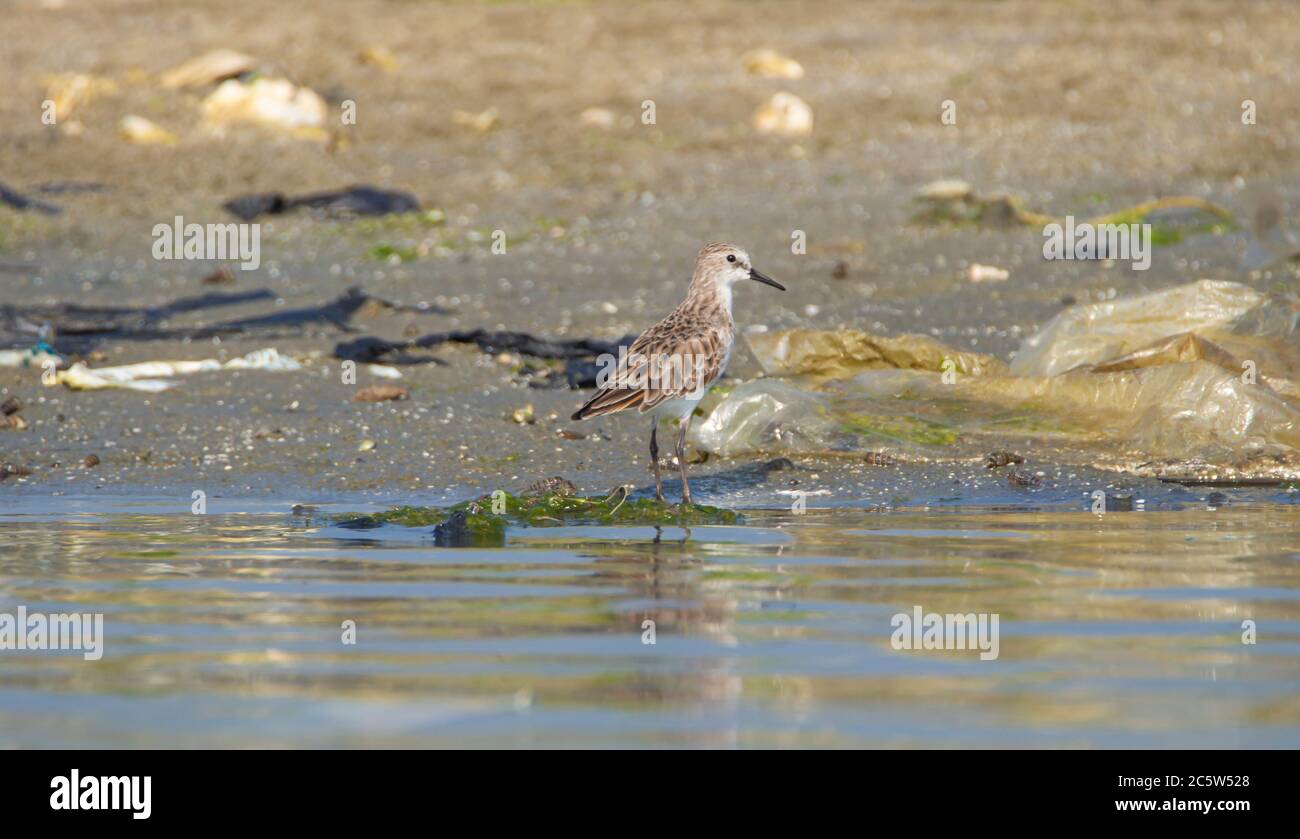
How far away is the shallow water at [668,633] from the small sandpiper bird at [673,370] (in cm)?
71

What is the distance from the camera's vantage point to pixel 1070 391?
9.68 metres

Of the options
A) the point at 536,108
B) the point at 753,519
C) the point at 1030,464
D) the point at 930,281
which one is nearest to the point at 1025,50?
the point at 536,108

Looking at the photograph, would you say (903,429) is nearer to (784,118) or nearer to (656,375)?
(656,375)

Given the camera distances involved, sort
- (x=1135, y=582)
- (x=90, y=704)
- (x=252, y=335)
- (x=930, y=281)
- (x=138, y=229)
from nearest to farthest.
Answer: (x=90, y=704)
(x=1135, y=582)
(x=252, y=335)
(x=930, y=281)
(x=138, y=229)

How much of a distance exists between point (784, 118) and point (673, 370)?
9830 mm

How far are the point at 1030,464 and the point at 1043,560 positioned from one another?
2.33 meters

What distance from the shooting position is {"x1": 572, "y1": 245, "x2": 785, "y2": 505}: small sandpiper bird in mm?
8570

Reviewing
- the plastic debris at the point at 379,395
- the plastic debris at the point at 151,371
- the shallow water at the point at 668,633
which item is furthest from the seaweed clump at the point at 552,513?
the plastic debris at the point at 151,371

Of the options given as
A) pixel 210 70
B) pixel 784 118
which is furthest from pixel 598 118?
pixel 210 70

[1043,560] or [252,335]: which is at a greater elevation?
[252,335]

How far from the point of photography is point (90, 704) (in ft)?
16.0
